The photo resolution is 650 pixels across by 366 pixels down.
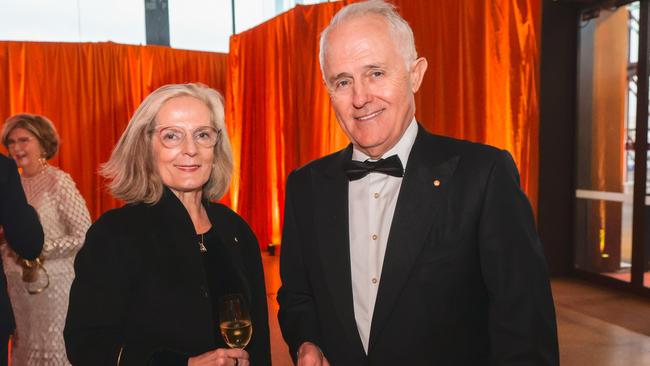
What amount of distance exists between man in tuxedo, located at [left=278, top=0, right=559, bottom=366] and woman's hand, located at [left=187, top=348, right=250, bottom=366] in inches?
7.2

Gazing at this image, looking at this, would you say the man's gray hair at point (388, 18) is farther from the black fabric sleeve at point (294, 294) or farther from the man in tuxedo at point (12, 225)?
the man in tuxedo at point (12, 225)

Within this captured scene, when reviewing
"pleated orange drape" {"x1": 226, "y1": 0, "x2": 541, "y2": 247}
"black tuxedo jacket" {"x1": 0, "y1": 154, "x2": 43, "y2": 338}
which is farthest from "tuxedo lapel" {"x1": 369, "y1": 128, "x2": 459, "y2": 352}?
"pleated orange drape" {"x1": 226, "y1": 0, "x2": 541, "y2": 247}

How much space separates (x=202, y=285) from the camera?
1.64m

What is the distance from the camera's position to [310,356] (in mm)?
1471

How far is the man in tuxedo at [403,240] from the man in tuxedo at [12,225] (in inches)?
52.8

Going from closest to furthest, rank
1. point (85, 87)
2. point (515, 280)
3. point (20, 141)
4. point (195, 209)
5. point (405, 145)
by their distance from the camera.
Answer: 1. point (515, 280)
2. point (405, 145)
3. point (195, 209)
4. point (20, 141)
5. point (85, 87)

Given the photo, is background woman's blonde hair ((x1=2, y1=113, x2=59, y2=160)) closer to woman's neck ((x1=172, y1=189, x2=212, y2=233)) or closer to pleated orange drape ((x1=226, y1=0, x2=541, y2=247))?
pleated orange drape ((x1=226, y1=0, x2=541, y2=247))

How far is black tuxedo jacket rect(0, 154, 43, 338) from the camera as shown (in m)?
2.20

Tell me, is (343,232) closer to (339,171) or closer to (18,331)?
(339,171)

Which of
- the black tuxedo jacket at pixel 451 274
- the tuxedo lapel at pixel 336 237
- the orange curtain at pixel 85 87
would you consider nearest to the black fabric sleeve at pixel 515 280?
the black tuxedo jacket at pixel 451 274

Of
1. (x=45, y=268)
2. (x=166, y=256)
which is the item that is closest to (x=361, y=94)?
(x=166, y=256)

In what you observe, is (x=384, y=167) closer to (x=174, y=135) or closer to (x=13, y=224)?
(x=174, y=135)

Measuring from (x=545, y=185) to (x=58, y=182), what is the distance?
5.15 m

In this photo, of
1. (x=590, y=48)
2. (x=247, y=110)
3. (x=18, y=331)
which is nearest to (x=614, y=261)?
(x=590, y=48)
